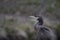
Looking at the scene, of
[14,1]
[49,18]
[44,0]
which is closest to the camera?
[49,18]

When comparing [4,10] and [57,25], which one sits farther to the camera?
[4,10]

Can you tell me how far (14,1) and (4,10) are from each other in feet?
1.70

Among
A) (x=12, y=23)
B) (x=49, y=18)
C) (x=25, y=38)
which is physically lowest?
(x=25, y=38)

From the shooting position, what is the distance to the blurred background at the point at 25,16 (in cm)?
554

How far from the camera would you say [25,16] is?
7.21 m

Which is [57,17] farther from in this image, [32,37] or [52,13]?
[32,37]

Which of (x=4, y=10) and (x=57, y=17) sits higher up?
(x=4, y=10)

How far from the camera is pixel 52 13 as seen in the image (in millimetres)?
6941

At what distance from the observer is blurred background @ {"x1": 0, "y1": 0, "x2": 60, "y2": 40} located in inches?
218

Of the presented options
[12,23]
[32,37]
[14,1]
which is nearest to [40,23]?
[32,37]

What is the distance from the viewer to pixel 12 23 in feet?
19.6

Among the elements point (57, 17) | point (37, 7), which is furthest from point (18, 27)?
point (37, 7)

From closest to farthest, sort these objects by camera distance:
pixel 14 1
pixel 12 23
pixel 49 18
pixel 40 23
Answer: pixel 40 23 < pixel 12 23 < pixel 49 18 < pixel 14 1

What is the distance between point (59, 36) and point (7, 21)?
56.4 inches
